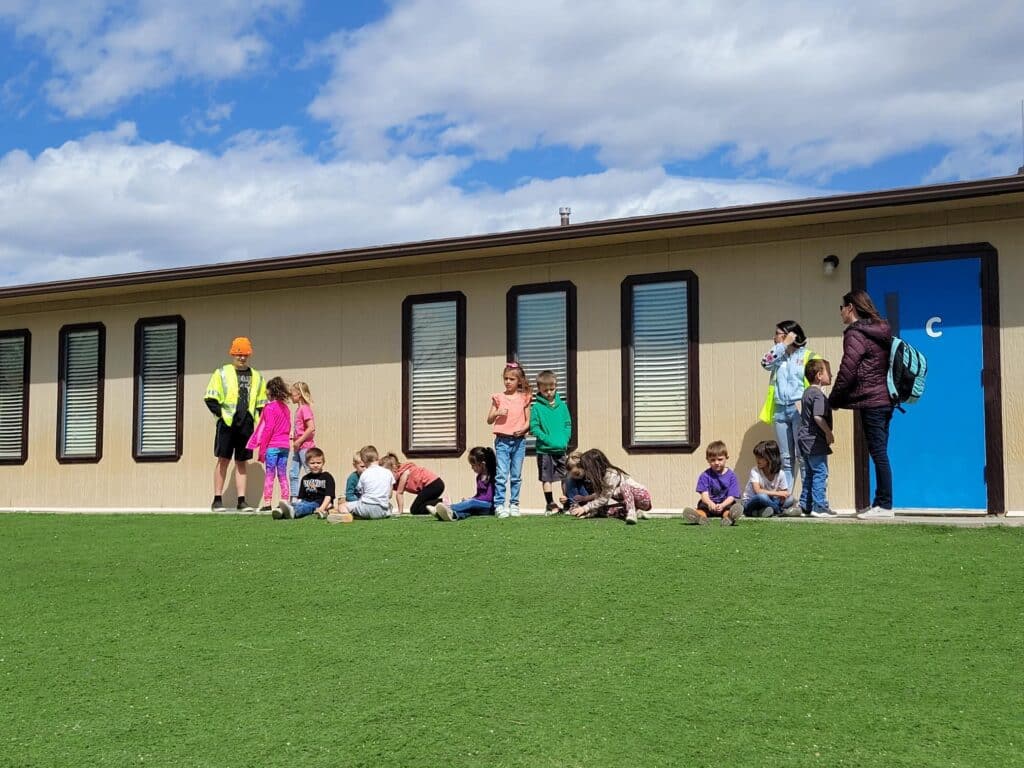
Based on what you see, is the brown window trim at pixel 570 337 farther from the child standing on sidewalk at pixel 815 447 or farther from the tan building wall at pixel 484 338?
the child standing on sidewalk at pixel 815 447

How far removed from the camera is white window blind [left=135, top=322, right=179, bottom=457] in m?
14.8

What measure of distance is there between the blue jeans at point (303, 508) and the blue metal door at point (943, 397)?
5210 millimetres

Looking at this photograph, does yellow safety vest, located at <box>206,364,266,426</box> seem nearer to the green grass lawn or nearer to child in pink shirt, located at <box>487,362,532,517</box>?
child in pink shirt, located at <box>487,362,532,517</box>

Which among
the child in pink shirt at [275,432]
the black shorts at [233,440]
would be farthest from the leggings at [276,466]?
the black shorts at [233,440]

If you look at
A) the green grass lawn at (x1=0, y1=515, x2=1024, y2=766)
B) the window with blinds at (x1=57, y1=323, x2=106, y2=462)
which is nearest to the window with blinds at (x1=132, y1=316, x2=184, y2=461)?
the window with blinds at (x1=57, y1=323, x2=106, y2=462)

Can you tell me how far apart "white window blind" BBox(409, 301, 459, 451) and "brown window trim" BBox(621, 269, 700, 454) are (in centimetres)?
197

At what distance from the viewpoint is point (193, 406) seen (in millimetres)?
14586

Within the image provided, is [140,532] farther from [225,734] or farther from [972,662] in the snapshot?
[972,662]

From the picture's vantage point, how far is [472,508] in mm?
10570

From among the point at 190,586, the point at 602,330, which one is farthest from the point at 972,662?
the point at 602,330

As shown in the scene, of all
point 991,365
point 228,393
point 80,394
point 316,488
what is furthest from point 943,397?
point 80,394

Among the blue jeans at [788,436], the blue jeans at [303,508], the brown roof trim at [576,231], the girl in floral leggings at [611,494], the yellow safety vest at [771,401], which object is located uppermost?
the brown roof trim at [576,231]

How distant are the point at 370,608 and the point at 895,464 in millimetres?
6049

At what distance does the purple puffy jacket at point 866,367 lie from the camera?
9430 millimetres
